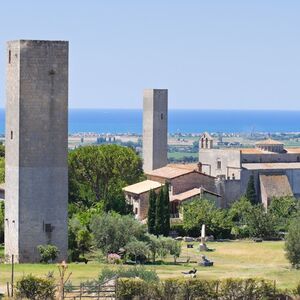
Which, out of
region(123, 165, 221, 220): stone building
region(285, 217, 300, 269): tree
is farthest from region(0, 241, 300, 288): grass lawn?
region(123, 165, 221, 220): stone building

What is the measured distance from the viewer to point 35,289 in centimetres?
3250

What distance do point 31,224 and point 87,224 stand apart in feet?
22.2

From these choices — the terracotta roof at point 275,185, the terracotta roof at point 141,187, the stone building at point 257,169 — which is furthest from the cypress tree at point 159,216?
the terracotta roof at point 275,185

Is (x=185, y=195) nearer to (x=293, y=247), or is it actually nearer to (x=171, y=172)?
(x=171, y=172)

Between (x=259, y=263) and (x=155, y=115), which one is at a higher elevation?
(x=155, y=115)

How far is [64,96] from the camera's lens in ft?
148

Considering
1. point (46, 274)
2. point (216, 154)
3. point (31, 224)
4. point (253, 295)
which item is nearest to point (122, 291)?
point (253, 295)

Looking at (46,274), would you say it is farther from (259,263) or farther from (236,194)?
(236,194)

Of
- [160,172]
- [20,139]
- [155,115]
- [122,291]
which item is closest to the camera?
[122,291]

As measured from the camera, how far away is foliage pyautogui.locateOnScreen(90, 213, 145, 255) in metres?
46.7

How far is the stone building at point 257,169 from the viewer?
243 ft

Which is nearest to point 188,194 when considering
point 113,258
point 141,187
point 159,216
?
point 141,187

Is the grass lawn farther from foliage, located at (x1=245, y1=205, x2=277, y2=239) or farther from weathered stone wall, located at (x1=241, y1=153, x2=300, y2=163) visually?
weathered stone wall, located at (x1=241, y1=153, x2=300, y2=163)

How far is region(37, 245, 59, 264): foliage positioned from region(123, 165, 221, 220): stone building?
69.7ft
